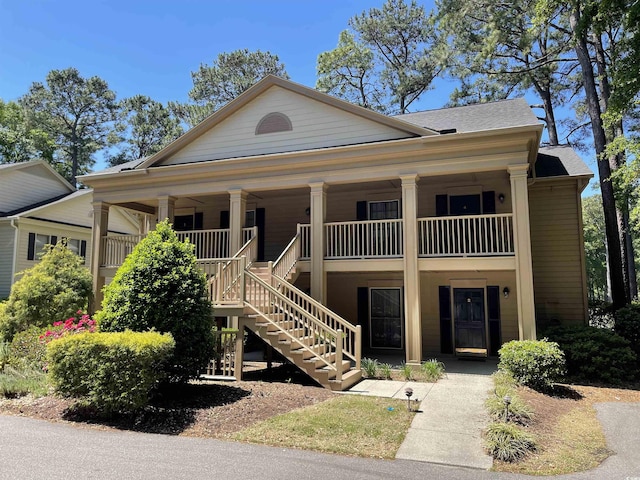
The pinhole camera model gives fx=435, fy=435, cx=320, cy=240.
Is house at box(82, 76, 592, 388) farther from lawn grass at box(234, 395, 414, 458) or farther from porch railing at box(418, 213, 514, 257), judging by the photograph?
lawn grass at box(234, 395, 414, 458)

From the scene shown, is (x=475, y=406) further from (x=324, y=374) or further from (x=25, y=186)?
(x=25, y=186)

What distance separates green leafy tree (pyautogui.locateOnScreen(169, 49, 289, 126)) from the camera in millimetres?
31547

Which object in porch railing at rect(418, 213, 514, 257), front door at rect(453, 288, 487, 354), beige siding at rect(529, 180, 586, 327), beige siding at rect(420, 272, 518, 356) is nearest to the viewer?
porch railing at rect(418, 213, 514, 257)

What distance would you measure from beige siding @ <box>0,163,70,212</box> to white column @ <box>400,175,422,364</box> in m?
20.8

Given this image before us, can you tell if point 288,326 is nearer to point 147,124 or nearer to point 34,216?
point 34,216

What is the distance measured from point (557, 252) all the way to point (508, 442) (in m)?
9.09

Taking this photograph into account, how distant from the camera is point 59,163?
3853cm

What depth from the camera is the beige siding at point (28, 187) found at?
21953 mm

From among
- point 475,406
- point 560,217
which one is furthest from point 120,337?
point 560,217

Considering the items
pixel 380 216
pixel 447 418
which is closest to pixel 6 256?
pixel 380 216

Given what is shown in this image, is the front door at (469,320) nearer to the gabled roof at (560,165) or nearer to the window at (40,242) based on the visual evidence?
the gabled roof at (560,165)

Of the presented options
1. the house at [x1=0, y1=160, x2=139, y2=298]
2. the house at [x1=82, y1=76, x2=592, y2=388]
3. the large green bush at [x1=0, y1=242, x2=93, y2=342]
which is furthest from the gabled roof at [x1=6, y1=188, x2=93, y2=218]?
the large green bush at [x1=0, y1=242, x2=93, y2=342]

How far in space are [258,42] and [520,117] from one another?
23763mm

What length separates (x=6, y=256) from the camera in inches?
795
